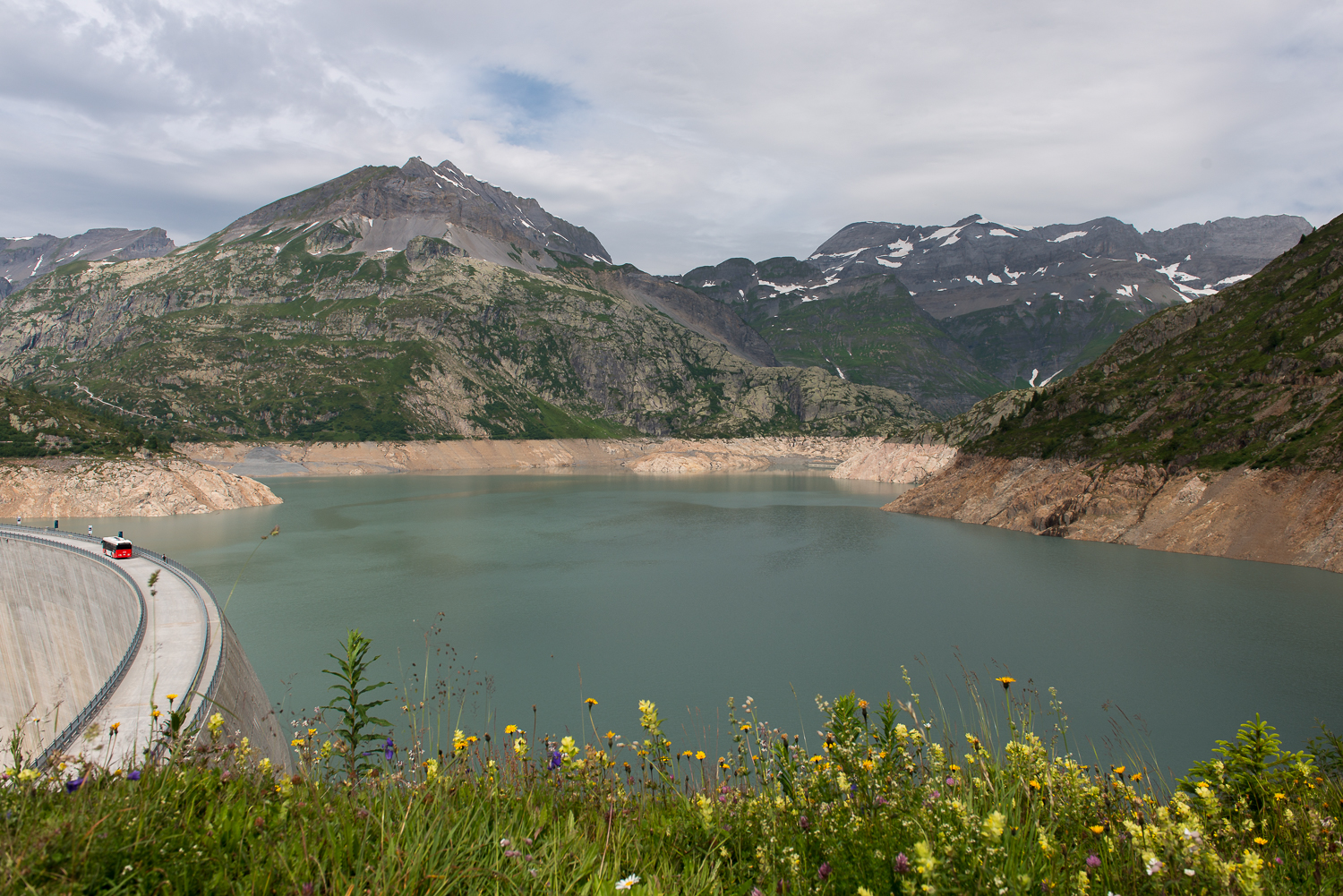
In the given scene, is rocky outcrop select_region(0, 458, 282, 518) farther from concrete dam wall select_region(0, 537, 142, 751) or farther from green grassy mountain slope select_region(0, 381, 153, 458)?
concrete dam wall select_region(0, 537, 142, 751)

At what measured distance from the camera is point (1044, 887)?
9.81 ft

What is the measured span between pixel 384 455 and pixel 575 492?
61145mm

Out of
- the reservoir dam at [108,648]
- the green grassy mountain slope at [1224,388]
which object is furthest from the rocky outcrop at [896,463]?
the reservoir dam at [108,648]

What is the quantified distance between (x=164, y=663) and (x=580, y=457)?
555ft

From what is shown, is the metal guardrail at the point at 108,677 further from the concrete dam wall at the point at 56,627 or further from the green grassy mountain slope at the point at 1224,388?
the green grassy mountain slope at the point at 1224,388

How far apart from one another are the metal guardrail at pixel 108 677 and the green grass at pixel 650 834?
0.92 m

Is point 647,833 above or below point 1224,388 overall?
below

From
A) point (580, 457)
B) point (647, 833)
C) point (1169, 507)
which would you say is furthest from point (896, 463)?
point (647, 833)

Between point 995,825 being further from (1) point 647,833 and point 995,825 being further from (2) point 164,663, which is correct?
(2) point 164,663

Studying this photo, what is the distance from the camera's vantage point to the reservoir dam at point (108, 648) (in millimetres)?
11703

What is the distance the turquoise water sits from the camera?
64.5ft

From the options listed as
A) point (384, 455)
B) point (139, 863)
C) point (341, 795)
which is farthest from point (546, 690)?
point (384, 455)

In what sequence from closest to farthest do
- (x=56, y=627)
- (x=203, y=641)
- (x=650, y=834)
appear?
(x=650, y=834) → (x=203, y=641) → (x=56, y=627)

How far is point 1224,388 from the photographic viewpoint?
48281 mm
